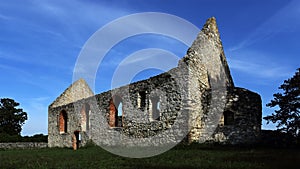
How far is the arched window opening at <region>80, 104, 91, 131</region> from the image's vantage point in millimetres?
24112

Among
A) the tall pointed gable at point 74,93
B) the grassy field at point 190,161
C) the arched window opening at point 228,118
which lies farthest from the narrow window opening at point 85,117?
the arched window opening at point 228,118

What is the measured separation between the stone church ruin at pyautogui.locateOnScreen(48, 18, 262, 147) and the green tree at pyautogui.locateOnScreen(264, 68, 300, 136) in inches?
63.6

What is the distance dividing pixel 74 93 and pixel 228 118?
18450 millimetres

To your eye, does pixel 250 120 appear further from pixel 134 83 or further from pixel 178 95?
pixel 134 83

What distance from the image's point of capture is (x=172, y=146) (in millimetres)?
15648

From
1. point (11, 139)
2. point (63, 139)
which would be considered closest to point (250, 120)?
point (63, 139)

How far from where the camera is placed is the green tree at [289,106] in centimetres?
1372

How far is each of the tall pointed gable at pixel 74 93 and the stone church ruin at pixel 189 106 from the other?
Answer: 9041 millimetres

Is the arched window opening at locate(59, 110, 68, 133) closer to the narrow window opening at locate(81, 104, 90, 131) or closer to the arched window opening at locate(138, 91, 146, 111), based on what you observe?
the narrow window opening at locate(81, 104, 90, 131)

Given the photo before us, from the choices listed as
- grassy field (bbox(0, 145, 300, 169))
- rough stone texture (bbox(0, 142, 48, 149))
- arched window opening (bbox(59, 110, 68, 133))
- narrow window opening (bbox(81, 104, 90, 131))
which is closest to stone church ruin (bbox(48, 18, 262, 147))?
grassy field (bbox(0, 145, 300, 169))

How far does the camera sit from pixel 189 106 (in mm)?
15969

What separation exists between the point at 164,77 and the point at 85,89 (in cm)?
1711

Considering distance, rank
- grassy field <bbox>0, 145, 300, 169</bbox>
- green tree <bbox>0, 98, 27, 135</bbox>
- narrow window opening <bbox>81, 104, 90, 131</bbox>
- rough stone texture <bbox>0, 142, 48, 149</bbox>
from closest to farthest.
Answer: grassy field <bbox>0, 145, 300, 169</bbox> < narrow window opening <bbox>81, 104, 90, 131</bbox> < rough stone texture <bbox>0, 142, 48, 149</bbox> < green tree <bbox>0, 98, 27, 135</bbox>

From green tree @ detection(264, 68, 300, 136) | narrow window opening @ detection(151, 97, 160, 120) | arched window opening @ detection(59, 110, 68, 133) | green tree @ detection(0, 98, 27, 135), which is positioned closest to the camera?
green tree @ detection(264, 68, 300, 136)
